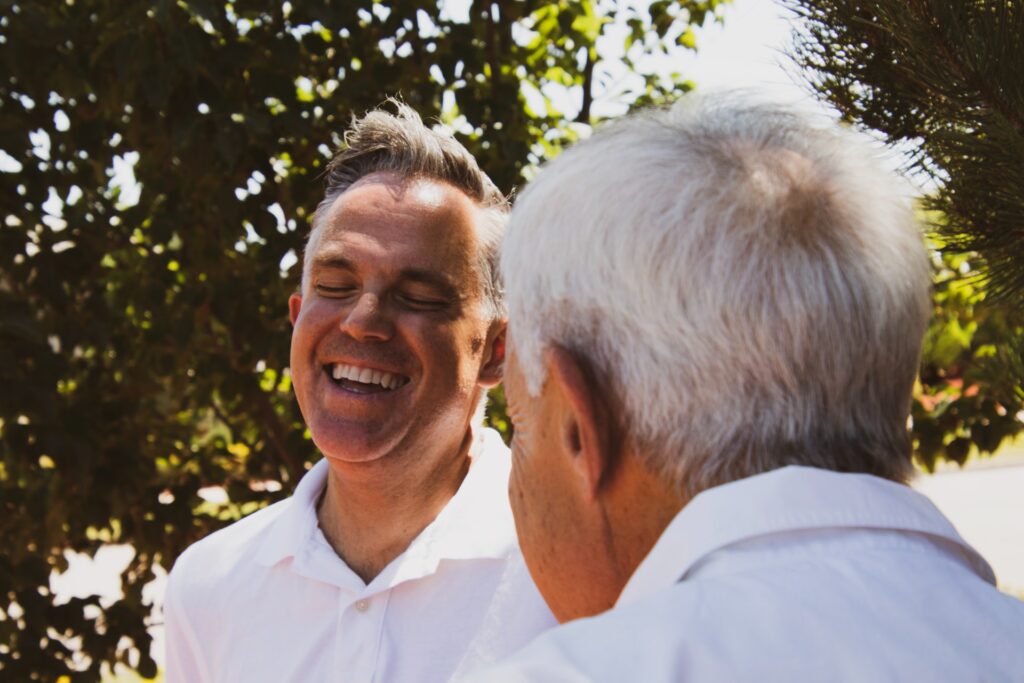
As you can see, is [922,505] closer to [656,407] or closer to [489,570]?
[656,407]

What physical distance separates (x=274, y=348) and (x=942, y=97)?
7.38 feet

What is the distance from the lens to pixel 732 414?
1100 mm

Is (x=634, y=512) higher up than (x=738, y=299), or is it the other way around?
(x=738, y=299)

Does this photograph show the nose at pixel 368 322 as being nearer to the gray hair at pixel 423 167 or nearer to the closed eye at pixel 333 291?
the closed eye at pixel 333 291

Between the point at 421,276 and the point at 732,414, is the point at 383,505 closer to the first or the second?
the point at 421,276

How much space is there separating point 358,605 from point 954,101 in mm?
1315

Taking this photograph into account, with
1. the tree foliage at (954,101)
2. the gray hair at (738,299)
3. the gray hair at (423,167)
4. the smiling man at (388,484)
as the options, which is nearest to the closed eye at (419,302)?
the smiling man at (388,484)

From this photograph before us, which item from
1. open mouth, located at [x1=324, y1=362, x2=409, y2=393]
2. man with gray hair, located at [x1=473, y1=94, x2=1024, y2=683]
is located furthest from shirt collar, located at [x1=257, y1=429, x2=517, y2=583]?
man with gray hair, located at [x1=473, y1=94, x2=1024, y2=683]

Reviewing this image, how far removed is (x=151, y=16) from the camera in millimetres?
3254

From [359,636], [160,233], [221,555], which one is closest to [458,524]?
[359,636]

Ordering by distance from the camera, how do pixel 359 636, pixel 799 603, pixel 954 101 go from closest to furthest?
pixel 799 603
pixel 954 101
pixel 359 636

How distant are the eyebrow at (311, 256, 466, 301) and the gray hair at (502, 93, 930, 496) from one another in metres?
0.93

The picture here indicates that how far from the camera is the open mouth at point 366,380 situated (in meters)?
2.09

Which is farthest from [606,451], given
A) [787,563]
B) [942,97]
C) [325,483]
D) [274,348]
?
[274,348]
